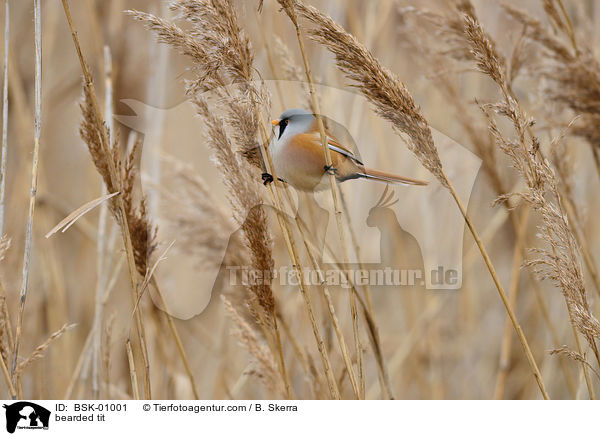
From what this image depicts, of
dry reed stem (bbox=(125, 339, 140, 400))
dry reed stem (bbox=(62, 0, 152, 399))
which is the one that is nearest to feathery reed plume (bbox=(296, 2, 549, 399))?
dry reed stem (bbox=(62, 0, 152, 399))

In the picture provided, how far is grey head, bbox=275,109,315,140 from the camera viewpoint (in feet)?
2.27

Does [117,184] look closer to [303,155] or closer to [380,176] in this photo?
[303,155]

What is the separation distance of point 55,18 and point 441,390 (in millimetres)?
1159

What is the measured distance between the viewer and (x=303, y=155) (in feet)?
2.23

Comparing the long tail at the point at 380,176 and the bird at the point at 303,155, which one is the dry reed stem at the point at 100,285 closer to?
the bird at the point at 303,155

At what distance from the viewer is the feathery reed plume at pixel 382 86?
26.0 inches

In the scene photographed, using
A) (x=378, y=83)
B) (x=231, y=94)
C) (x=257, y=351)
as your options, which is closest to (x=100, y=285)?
(x=257, y=351)

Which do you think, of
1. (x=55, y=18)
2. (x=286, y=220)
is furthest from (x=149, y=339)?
(x=55, y=18)

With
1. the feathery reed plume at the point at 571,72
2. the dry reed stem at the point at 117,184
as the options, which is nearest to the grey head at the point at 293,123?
the dry reed stem at the point at 117,184

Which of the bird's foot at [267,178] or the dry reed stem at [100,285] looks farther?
the dry reed stem at [100,285]

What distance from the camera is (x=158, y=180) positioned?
85cm
